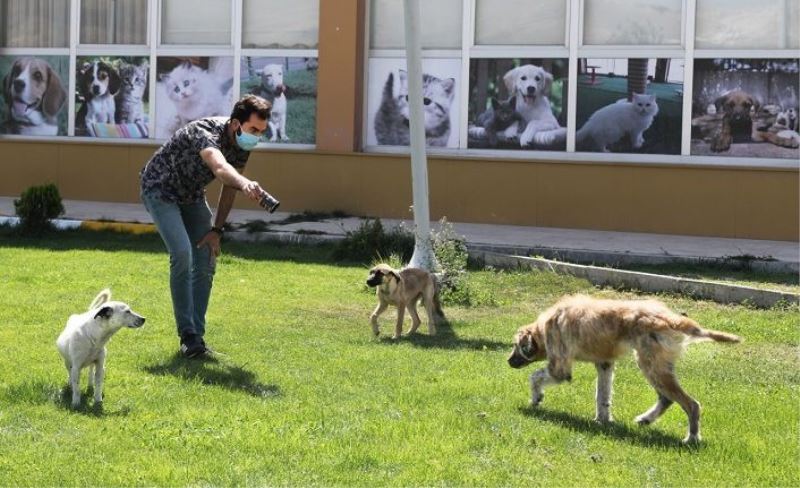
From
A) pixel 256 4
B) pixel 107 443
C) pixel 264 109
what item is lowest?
pixel 107 443

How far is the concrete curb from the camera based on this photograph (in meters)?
11.0

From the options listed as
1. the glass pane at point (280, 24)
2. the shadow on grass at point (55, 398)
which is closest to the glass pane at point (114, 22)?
the glass pane at point (280, 24)

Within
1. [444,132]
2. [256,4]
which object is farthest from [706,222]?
[256,4]

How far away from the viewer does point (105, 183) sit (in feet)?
61.2

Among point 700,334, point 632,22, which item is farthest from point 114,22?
point 700,334

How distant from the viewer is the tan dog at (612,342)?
20.8ft

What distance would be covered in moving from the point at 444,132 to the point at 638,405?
10.7 meters

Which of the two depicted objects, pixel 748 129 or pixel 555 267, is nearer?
pixel 555 267

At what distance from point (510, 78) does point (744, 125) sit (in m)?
3.32

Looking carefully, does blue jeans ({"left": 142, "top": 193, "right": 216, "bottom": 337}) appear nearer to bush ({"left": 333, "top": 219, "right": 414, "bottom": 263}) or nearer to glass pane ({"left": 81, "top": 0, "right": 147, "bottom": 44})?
bush ({"left": 333, "top": 219, "right": 414, "bottom": 263})

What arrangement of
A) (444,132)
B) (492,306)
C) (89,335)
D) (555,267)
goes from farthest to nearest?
(444,132)
(555,267)
(492,306)
(89,335)

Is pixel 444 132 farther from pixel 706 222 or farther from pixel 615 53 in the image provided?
pixel 706 222

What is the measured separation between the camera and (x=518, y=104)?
56.3 ft

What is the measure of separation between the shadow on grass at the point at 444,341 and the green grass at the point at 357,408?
0.13 ft
